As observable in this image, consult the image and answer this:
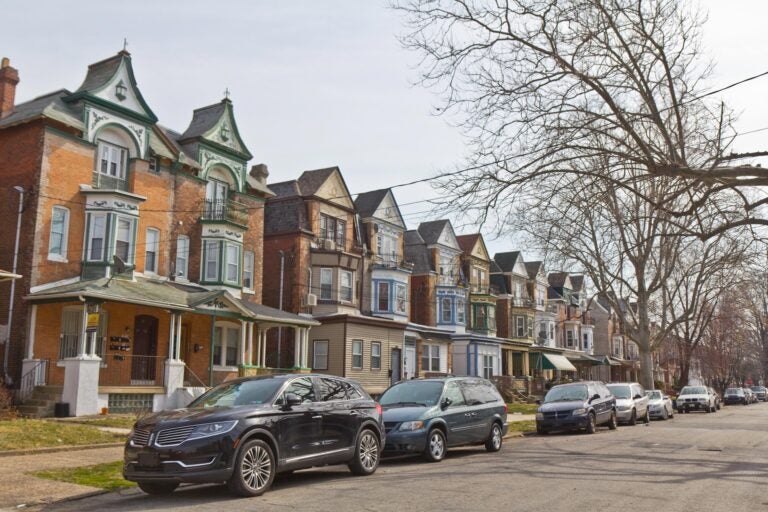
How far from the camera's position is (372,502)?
29.9 ft

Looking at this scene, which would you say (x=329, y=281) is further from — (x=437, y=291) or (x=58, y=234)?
(x=58, y=234)

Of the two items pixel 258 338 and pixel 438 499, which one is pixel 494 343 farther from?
pixel 438 499

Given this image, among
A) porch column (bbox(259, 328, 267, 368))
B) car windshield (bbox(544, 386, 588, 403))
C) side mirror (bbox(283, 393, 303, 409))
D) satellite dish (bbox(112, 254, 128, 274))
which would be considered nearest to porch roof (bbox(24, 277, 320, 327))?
satellite dish (bbox(112, 254, 128, 274))

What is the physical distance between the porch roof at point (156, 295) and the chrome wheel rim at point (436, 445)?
12.8 meters

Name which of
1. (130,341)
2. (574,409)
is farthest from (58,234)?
(574,409)

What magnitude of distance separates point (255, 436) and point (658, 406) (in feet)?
82.3

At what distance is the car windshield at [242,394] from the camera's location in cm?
1041

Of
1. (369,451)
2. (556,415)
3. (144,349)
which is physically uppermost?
(144,349)

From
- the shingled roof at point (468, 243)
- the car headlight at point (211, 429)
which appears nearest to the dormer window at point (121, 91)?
the car headlight at point (211, 429)

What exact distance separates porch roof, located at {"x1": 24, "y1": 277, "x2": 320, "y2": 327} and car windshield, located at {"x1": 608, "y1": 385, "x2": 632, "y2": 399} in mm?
13342

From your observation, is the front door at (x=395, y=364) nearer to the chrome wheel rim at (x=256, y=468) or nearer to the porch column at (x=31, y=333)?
the porch column at (x=31, y=333)

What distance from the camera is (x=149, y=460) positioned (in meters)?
9.29

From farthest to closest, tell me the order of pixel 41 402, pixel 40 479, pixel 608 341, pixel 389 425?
pixel 608 341 → pixel 41 402 → pixel 389 425 → pixel 40 479

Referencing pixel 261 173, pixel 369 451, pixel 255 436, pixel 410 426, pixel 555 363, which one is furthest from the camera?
pixel 555 363
